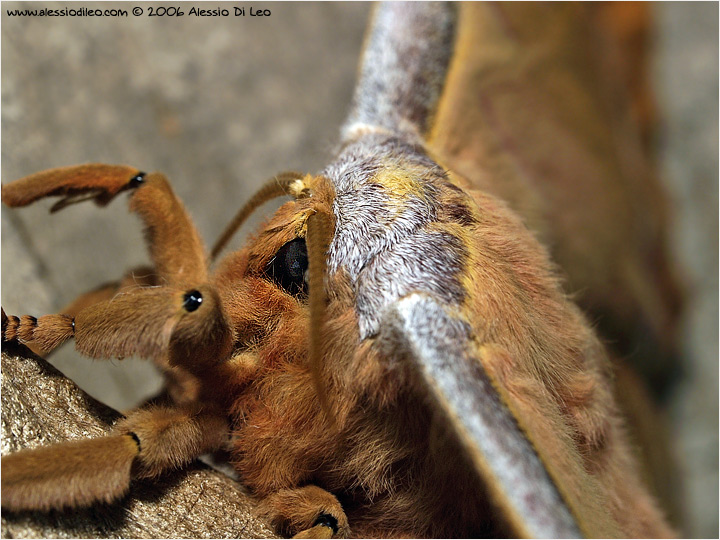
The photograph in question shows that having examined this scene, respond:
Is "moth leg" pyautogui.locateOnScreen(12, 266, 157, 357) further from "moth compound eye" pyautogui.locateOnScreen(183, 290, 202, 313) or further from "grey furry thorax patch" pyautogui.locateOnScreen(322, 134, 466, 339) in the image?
"grey furry thorax patch" pyautogui.locateOnScreen(322, 134, 466, 339)

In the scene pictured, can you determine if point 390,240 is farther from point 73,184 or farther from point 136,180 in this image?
point 73,184

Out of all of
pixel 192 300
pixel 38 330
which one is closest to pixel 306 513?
pixel 192 300

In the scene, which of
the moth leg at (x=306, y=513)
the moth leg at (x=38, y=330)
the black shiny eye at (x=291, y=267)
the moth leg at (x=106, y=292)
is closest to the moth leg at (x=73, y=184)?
the moth leg at (x=106, y=292)

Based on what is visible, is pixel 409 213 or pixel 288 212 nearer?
pixel 409 213

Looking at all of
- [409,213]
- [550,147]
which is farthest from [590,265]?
[409,213]

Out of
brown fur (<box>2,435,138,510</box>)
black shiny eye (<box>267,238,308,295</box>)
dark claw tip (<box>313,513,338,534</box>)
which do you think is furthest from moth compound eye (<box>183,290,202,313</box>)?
dark claw tip (<box>313,513,338,534</box>)

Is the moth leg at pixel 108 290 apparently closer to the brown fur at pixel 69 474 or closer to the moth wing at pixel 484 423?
the brown fur at pixel 69 474

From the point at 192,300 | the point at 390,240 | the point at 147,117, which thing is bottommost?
→ the point at 192,300

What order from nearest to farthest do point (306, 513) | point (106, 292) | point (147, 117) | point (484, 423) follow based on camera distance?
1. point (484, 423)
2. point (306, 513)
3. point (106, 292)
4. point (147, 117)

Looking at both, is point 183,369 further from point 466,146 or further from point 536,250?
point 466,146
